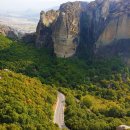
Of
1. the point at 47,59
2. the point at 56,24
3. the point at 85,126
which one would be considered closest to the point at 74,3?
the point at 56,24

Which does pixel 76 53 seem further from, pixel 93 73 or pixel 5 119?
pixel 5 119

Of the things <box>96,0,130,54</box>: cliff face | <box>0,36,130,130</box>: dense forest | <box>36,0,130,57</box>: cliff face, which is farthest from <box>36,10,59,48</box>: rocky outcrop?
<box>96,0,130,54</box>: cliff face

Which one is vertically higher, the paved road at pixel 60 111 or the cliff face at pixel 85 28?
the cliff face at pixel 85 28

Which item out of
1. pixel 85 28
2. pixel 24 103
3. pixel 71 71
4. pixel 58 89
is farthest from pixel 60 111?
pixel 85 28

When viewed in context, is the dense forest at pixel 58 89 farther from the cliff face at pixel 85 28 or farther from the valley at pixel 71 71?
the cliff face at pixel 85 28

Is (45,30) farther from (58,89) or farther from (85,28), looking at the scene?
(58,89)

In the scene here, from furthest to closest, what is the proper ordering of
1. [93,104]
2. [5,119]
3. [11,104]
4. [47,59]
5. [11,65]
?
[47,59] < [11,65] < [93,104] < [11,104] < [5,119]

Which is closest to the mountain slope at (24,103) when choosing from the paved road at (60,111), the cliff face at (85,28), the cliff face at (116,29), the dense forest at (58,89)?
the dense forest at (58,89)
